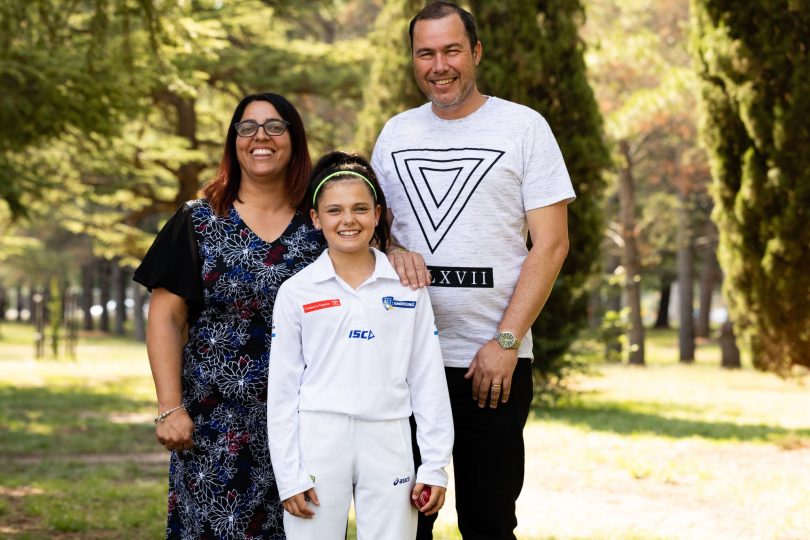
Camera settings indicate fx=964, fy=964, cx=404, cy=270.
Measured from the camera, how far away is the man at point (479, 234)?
10.6 feet

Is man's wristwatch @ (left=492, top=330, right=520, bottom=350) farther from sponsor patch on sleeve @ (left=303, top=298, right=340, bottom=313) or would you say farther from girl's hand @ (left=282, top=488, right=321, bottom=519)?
girl's hand @ (left=282, top=488, right=321, bottom=519)

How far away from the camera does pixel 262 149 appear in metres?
3.31

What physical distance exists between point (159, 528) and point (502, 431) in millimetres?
3486

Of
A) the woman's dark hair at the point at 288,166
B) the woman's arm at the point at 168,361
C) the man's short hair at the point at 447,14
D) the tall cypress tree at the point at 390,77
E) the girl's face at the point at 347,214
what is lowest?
the woman's arm at the point at 168,361

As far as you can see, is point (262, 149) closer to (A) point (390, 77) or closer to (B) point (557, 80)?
(B) point (557, 80)

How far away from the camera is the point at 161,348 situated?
328cm

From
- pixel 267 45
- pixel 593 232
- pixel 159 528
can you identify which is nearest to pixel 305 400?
pixel 159 528

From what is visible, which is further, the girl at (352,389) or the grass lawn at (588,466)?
the grass lawn at (588,466)

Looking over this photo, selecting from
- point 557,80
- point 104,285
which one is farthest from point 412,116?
point 104,285

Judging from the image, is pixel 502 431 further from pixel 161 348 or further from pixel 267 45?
pixel 267 45

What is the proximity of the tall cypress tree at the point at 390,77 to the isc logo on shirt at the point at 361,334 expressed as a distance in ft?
29.4

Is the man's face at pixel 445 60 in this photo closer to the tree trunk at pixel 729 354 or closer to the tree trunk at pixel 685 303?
the tree trunk at pixel 729 354

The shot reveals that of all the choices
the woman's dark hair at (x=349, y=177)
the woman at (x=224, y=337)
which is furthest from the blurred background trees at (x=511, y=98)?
the woman's dark hair at (x=349, y=177)

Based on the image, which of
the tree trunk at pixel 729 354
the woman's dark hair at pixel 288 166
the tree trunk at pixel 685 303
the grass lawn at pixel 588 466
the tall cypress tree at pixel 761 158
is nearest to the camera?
the woman's dark hair at pixel 288 166
